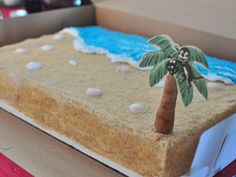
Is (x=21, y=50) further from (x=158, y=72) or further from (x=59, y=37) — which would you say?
(x=158, y=72)

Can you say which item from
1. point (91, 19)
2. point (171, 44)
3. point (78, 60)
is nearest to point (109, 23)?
point (91, 19)

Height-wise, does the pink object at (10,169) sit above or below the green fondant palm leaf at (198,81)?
below

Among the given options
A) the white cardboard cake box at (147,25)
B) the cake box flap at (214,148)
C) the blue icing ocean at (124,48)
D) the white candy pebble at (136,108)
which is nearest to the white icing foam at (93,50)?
the blue icing ocean at (124,48)

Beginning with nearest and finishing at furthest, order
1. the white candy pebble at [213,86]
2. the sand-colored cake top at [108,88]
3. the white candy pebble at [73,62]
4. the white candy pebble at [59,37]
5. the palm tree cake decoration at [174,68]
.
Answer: the palm tree cake decoration at [174,68], the sand-colored cake top at [108,88], the white candy pebble at [213,86], the white candy pebble at [73,62], the white candy pebble at [59,37]

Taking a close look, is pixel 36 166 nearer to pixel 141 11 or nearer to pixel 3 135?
pixel 3 135

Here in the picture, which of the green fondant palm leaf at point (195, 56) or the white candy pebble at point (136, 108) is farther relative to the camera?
the white candy pebble at point (136, 108)

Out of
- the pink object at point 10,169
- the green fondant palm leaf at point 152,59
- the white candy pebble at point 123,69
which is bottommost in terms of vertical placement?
the pink object at point 10,169

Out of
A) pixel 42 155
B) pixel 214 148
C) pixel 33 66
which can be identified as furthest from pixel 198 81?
pixel 33 66

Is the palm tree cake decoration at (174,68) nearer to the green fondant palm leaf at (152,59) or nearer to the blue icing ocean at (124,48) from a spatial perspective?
the green fondant palm leaf at (152,59)
